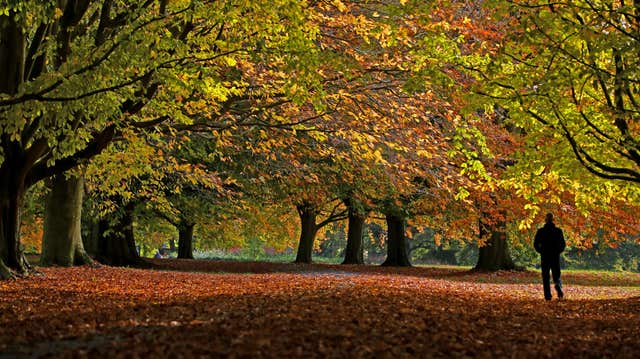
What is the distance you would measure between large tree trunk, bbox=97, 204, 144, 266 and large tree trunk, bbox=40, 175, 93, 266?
18.9ft

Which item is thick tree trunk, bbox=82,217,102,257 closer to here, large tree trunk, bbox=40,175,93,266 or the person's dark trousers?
large tree trunk, bbox=40,175,93,266

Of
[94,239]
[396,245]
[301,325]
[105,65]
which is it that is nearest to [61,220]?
[94,239]

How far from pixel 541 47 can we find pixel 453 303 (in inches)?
194

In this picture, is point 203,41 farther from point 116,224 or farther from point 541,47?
point 116,224

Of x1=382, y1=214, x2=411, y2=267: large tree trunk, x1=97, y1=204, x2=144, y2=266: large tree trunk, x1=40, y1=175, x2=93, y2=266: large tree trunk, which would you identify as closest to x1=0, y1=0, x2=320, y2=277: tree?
x1=40, y1=175, x2=93, y2=266: large tree trunk

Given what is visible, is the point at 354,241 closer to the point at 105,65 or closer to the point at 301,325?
the point at 105,65

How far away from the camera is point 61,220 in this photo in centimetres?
2053

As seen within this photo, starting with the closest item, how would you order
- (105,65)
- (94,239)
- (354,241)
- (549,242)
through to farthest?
(105,65)
(549,242)
(94,239)
(354,241)

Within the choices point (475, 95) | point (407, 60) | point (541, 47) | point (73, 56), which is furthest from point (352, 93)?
point (73, 56)

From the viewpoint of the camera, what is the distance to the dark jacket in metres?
14.0

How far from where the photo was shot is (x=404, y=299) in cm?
1186

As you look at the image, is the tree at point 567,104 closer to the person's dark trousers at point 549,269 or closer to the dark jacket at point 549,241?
the dark jacket at point 549,241

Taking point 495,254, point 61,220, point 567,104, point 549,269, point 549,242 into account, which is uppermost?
point 567,104

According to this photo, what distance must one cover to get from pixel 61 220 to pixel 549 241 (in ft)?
46.6
